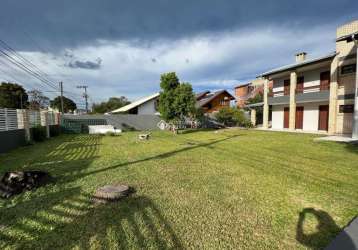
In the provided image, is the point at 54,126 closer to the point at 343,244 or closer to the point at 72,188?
the point at 72,188

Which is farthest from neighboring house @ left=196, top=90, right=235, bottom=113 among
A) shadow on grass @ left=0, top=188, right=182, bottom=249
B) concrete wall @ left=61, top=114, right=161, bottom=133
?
shadow on grass @ left=0, top=188, right=182, bottom=249

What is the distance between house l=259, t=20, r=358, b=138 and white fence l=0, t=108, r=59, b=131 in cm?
1835

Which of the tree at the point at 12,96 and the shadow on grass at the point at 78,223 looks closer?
the shadow on grass at the point at 78,223

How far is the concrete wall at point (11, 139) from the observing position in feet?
26.7

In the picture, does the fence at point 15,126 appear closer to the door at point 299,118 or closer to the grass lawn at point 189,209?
the grass lawn at point 189,209

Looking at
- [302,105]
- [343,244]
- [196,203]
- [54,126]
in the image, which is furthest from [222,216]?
[302,105]

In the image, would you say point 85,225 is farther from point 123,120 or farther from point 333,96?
point 123,120

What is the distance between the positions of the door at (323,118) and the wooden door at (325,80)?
165cm

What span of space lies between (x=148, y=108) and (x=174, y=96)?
1096 cm

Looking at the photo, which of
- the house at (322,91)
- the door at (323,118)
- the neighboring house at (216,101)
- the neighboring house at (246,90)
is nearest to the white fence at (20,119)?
the house at (322,91)

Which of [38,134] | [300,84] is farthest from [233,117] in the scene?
[38,134]

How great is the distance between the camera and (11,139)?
8766mm

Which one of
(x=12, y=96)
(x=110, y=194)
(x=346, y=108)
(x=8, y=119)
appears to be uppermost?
(x=12, y=96)

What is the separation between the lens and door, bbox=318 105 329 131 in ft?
49.3
